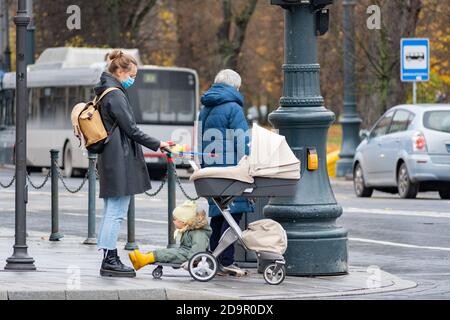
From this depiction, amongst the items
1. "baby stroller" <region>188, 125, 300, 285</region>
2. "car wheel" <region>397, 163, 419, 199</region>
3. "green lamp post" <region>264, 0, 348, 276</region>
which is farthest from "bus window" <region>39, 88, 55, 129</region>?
"baby stroller" <region>188, 125, 300, 285</region>

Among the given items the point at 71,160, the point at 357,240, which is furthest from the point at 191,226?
the point at 71,160

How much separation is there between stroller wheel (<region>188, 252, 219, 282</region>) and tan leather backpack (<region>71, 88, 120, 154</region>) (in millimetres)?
1145

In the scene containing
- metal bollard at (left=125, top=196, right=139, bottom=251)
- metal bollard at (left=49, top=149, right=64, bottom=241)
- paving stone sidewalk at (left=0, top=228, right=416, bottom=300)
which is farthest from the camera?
metal bollard at (left=49, top=149, right=64, bottom=241)

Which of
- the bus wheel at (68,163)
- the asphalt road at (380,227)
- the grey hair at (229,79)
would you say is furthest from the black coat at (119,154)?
the bus wheel at (68,163)

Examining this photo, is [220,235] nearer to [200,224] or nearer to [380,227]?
[200,224]

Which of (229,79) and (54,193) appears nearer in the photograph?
(229,79)

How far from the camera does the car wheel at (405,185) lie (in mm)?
23766

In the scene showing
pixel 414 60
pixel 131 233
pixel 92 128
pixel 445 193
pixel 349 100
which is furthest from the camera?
pixel 349 100

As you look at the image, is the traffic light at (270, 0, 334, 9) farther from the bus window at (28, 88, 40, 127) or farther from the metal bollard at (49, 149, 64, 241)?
the bus window at (28, 88, 40, 127)

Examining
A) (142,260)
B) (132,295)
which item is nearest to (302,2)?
(142,260)

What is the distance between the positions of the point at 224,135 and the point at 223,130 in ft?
0.16

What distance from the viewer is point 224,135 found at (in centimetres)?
1223

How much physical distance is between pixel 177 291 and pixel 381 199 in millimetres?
14086

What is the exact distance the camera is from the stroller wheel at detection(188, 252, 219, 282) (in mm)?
11633
